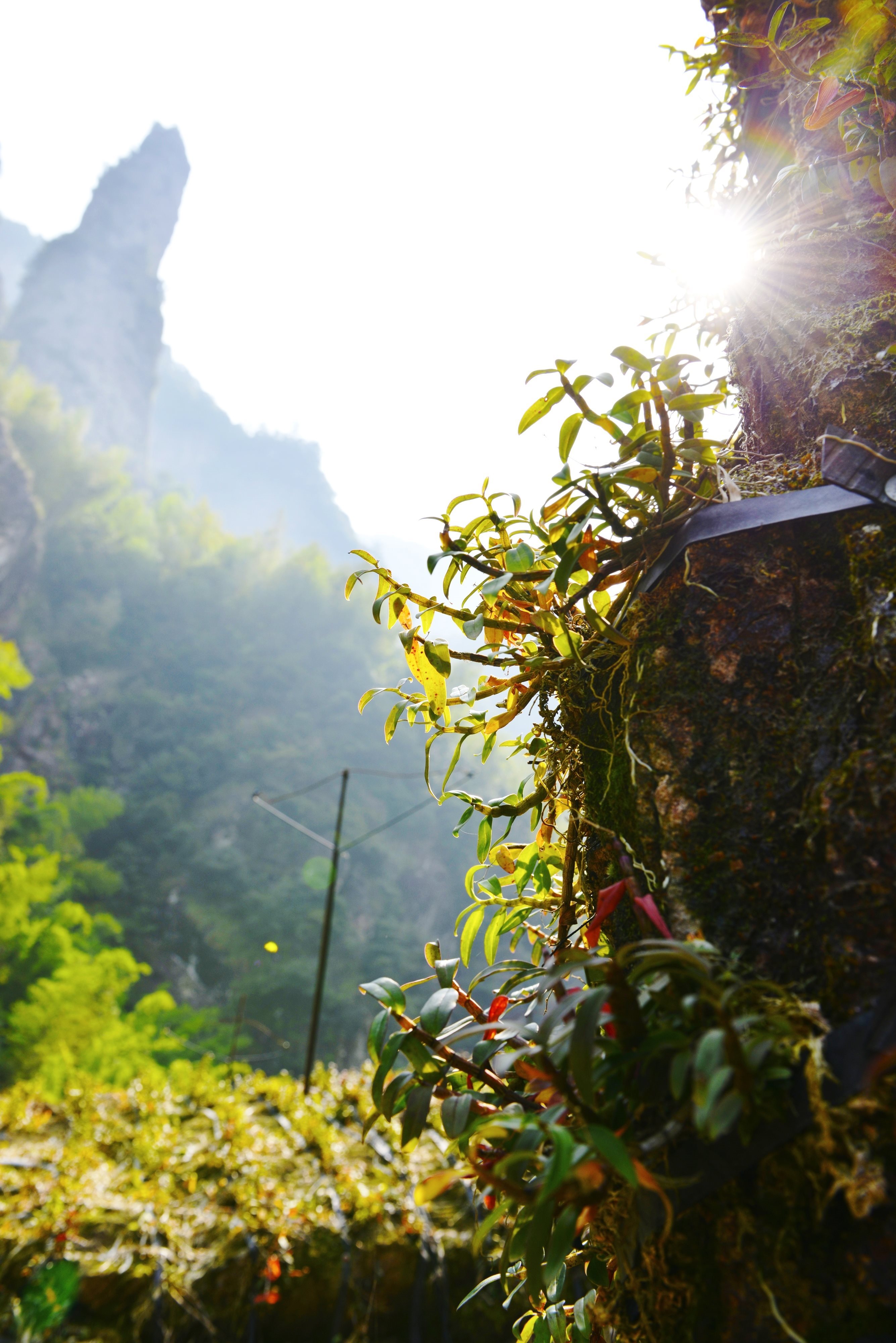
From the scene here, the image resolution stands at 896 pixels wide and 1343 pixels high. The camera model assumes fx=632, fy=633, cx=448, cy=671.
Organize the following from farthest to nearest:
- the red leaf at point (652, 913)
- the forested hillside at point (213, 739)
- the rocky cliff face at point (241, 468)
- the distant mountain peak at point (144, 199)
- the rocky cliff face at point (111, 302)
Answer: the rocky cliff face at point (241, 468), the distant mountain peak at point (144, 199), the rocky cliff face at point (111, 302), the forested hillside at point (213, 739), the red leaf at point (652, 913)

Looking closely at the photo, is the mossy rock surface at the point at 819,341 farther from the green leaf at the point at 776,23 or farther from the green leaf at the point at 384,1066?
the green leaf at the point at 384,1066

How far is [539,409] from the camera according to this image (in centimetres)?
50

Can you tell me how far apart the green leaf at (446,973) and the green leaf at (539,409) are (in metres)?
0.42

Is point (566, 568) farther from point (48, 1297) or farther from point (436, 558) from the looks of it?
point (48, 1297)

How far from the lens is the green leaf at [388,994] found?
0.42 m

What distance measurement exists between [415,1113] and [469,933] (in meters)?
0.22

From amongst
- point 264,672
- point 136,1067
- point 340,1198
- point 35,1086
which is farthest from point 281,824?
point 340,1198

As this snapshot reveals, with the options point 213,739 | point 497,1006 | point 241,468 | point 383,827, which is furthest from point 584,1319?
point 241,468

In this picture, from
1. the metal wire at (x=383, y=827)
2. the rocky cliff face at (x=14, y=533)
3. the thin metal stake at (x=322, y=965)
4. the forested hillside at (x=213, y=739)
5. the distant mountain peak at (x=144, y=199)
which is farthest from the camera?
the distant mountain peak at (x=144, y=199)

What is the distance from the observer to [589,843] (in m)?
0.53

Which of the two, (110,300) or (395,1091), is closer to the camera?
(395,1091)

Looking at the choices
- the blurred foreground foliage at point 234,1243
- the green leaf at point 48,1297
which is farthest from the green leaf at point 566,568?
the green leaf at point 48,1297

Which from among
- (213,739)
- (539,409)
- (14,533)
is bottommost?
(539,409)

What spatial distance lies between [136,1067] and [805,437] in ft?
35.4
